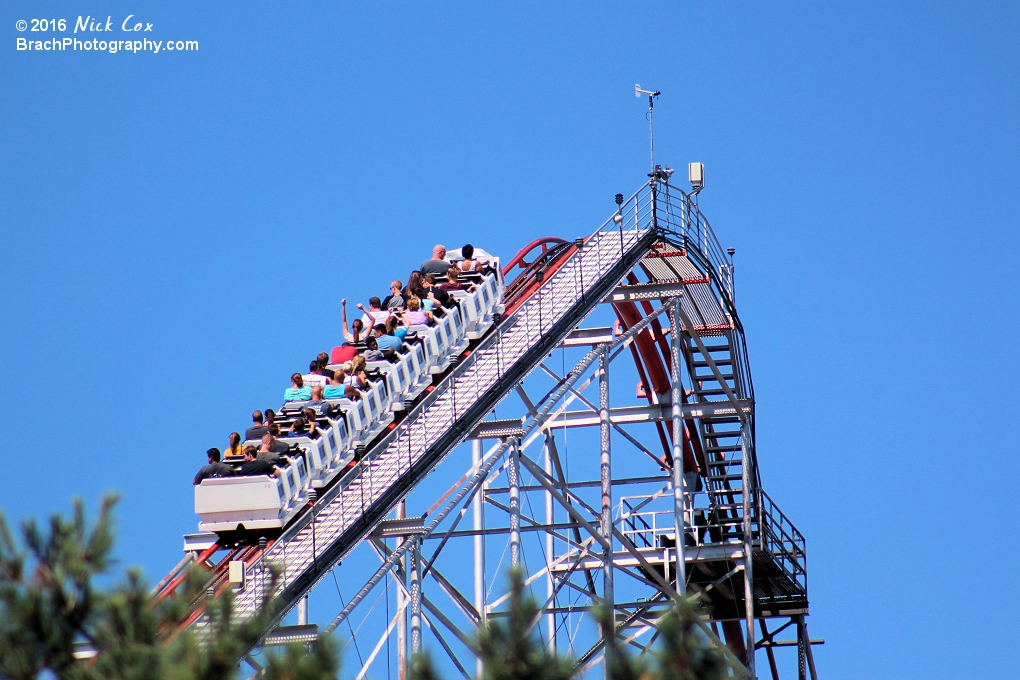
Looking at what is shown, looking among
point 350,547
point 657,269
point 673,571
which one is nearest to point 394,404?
point 350,547

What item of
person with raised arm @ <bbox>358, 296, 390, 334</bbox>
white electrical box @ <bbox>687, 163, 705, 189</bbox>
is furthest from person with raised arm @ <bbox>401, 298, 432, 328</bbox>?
white electrical box @ <bbox>687, 163, 705, 189</bbox>

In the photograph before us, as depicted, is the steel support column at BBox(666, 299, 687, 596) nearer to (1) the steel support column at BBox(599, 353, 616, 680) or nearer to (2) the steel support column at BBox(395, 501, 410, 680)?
(1) the steel support column at BBox(599, 353, 616, 680)

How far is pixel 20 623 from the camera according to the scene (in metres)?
14.6

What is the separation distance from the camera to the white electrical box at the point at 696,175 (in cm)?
3042

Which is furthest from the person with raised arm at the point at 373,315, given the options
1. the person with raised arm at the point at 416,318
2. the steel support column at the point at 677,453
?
the steel support column at the point at 677,453

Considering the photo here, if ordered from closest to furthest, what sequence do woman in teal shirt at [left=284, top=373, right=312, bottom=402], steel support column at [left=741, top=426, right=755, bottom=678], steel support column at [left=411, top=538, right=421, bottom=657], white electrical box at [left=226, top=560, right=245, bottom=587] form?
white electrical box at [left=226, top=560, right=245, bottom=587] < steel support column at [left=411, top=538, right=421, bottom=657] < woman in teal shirt at [left=284, top=373, right=312, bottom=402] < steel support column at [left=741, top=426, right=755, bottom=678]

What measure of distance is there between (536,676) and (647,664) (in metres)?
0.73

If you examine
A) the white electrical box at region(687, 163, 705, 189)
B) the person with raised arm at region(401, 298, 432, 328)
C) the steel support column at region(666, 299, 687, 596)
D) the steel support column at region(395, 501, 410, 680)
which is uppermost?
the white electrical box at region(687, 163, 705, 189)

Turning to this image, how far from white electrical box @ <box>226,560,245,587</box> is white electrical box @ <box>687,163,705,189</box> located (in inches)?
Answer: 425

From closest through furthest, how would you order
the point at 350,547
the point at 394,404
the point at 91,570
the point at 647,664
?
the point at 647,664 → the point at 91,570 → the point at 350,547 → the point at 394,404

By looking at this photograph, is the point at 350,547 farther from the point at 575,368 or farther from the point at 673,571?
the point at 673,571

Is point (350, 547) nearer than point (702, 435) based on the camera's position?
Yes

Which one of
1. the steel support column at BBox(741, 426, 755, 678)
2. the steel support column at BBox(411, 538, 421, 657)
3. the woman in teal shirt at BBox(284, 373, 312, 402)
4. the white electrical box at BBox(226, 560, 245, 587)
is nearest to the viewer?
the white electrical box at BBox(226, 560, 245, 587)

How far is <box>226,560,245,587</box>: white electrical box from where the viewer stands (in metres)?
22.1
